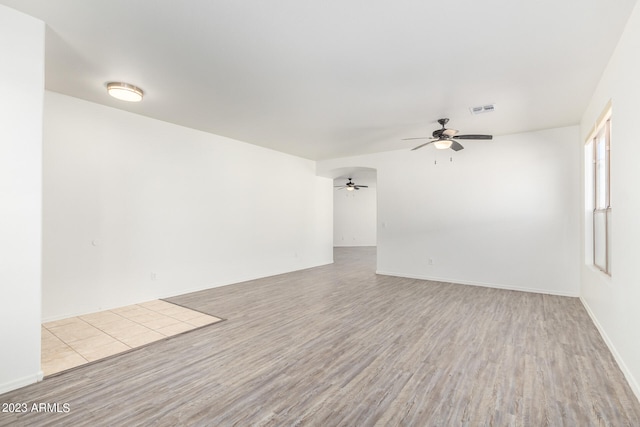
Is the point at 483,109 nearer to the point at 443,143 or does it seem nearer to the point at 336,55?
the point at 443,143

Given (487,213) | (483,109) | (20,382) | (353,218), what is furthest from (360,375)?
(353,218)

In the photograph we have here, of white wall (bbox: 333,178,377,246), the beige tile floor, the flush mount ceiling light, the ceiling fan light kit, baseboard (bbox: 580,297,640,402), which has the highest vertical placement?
the flush mount ceiling light

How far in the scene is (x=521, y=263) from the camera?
543cm

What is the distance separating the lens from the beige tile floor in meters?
2.84

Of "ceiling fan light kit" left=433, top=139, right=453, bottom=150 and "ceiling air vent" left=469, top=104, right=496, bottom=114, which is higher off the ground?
"ceiling air vent" left=469, top=104, right=496, bottom=114

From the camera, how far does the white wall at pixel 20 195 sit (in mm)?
2225

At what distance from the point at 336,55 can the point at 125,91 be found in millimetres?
2615

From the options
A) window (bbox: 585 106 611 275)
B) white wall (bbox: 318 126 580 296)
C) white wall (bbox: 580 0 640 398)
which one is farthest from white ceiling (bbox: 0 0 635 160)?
white wall (bbox: 318 126 580 296)

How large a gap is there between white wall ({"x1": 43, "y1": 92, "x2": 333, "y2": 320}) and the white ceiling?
1.79 ft

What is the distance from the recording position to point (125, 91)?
354cm

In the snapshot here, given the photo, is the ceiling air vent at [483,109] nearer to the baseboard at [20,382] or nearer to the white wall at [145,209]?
the white wall at [145,209]

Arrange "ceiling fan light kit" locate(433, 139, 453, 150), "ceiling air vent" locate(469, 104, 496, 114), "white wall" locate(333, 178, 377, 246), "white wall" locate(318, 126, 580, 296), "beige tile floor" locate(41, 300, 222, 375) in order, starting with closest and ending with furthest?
"beige tile floor" locate(41, 300, 222, 375) < "ceiling air vent" locate(469, 104, 496, 114) < "ceiling fan light kit" locate(433, 139, 453, 150) < "white wall" locate(318, 126, 580, 296) < "white wall" locate(333, 178, 377, 246)

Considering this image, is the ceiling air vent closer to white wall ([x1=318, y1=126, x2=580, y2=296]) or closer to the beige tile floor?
white wall ([x1=318, y1=126, x2=580, y2=296])

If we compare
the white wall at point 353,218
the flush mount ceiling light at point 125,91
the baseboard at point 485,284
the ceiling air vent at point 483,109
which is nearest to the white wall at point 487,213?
the baseboard at point 485,284
